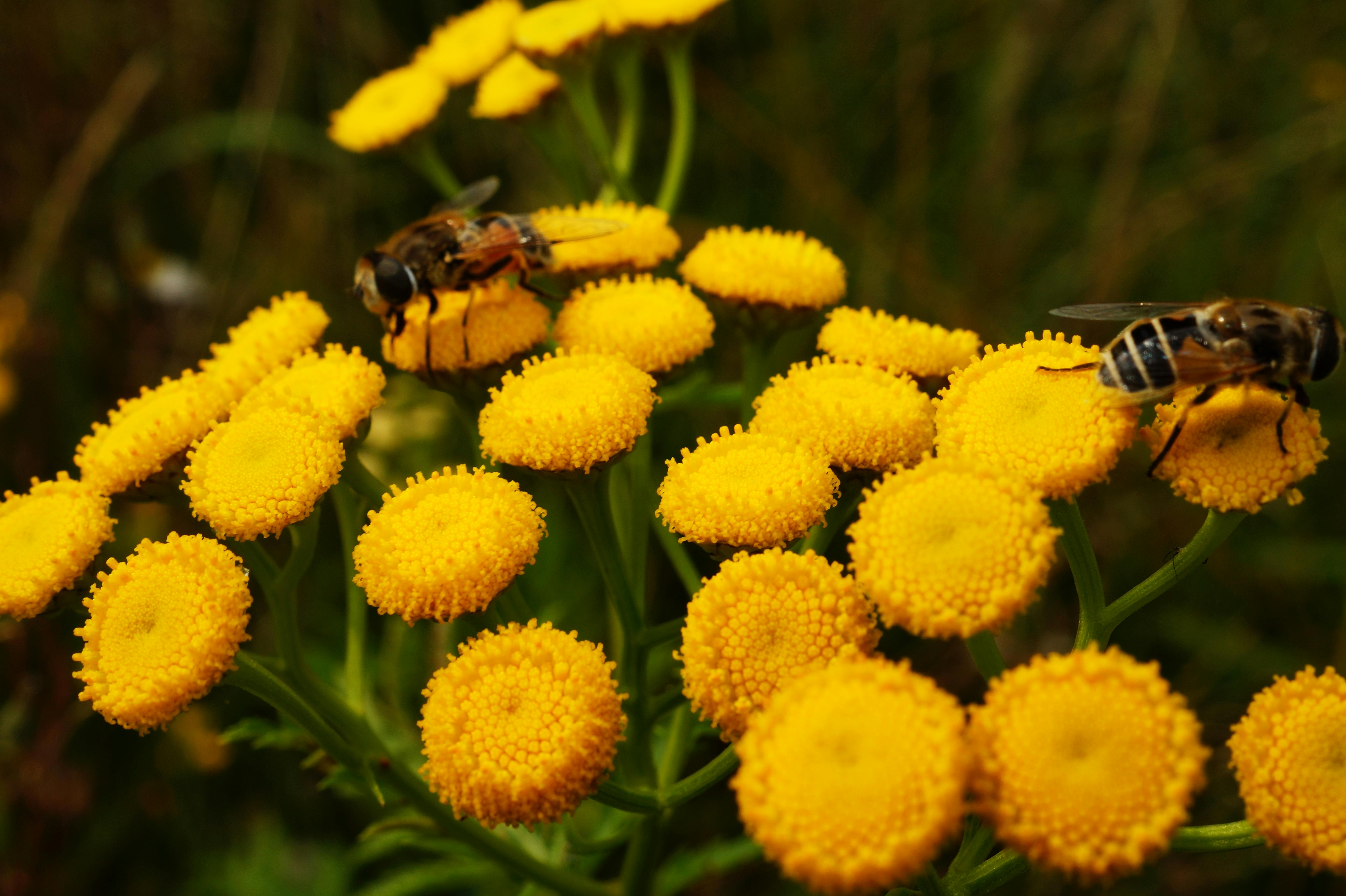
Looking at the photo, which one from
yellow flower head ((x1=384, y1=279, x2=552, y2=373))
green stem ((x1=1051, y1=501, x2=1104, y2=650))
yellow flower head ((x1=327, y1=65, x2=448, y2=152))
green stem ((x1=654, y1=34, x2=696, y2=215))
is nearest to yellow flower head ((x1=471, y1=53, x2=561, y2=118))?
yellow flower head ((x1=327, y1=65, x2=448, y2=152))

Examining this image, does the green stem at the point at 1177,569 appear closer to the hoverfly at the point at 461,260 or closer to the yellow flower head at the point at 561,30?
the hoverfly at the point at 461,260

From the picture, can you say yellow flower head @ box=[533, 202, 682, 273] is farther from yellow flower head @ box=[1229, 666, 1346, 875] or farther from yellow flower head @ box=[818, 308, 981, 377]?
yellow flower head @ box=[1229, 666, 1346, 875]

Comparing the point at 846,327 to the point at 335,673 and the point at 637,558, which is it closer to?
the point at 637,558

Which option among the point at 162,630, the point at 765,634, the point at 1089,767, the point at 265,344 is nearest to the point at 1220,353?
the point at 1089,767

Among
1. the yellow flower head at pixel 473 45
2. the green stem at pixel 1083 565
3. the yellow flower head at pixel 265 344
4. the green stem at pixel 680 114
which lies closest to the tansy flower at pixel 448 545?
the yellow flower head at pixel 265 344

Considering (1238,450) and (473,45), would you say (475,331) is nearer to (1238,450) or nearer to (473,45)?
(473,45)

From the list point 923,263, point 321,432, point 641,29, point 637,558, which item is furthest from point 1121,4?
point 321,432
